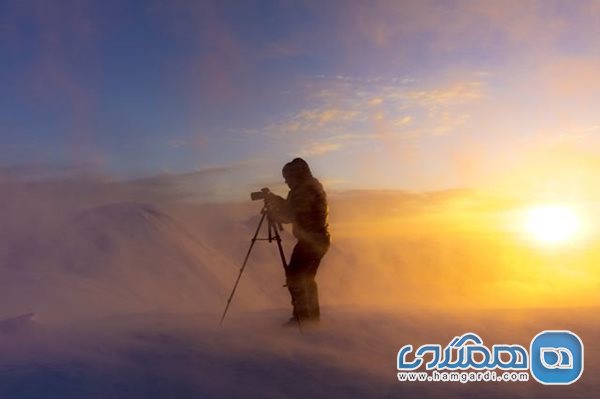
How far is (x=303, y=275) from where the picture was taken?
34.6ft

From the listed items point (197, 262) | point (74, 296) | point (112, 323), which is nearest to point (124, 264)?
point (197, 262)

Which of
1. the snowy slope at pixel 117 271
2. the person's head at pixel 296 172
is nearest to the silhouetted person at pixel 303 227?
the person's head at pixel 296 172

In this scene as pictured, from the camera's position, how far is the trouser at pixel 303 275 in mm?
10492

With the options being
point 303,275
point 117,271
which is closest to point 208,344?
point 303,275

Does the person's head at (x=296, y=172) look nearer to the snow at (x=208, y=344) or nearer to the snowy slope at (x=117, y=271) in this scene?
the snow at (x=208, y=344)

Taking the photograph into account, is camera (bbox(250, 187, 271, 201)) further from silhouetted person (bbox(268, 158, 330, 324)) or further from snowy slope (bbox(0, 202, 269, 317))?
snowy slope (bbox(0, 202, 269, 317))

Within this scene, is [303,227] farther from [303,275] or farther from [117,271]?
[117,271]

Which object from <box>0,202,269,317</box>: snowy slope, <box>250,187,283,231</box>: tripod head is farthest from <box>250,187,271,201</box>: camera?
<box>0,202,269,317</box>: snowy slope

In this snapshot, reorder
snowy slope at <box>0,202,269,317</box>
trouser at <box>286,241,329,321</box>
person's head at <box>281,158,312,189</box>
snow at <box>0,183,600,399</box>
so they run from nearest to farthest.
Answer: snow at <box>0,183,600,399</box> → person's head at <box>281,158,312,189</box> → trouser at <box>286,241,329,321</box> → snowy slope at <box>0,202,269,317</box>

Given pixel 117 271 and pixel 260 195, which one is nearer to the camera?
pixel 260 195

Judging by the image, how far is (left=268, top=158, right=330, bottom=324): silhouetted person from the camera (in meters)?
10.4

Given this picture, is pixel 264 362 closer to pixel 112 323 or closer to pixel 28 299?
pixel 112 323

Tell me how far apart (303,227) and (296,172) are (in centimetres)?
96

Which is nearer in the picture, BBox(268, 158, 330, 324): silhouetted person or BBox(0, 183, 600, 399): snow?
BBox(0, 183, 600, 399): snow
